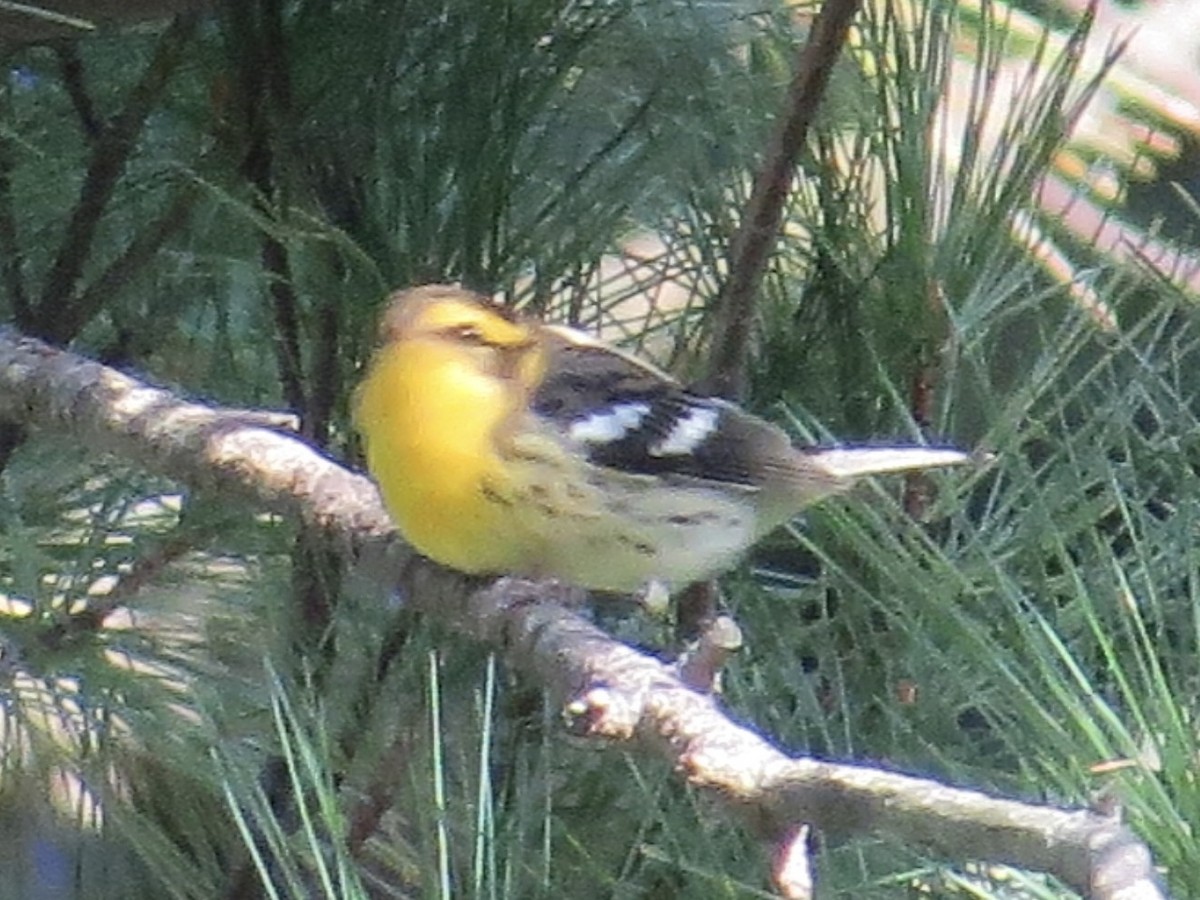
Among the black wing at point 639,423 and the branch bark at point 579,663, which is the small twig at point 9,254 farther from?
the black wing at point 639,423

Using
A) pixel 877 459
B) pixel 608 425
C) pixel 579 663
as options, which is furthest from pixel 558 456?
pixel 579 663

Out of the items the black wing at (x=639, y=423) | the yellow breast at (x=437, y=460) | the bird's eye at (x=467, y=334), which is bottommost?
the yellow breast at (x=437, y=460)

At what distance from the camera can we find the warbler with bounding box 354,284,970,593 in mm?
747

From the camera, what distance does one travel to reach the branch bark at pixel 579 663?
35cm

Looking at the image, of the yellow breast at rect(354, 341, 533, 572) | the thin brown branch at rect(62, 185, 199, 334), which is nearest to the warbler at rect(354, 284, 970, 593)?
the yellow breast at rect(354, 341, 533, 572)

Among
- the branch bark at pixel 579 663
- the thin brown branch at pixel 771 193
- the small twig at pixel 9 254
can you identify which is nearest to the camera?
the branch bark at pixel 579 663

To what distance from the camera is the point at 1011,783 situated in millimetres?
607

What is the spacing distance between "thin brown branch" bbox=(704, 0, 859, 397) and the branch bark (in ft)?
0.38

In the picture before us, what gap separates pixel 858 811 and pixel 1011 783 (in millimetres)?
246

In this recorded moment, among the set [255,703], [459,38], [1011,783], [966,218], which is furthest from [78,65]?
[1011,783]

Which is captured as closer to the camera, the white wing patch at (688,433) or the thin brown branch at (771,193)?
the thin brown branch at (771,193)

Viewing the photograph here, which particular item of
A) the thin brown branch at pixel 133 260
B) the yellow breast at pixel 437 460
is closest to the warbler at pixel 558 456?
the yellow breast at pixel 437 460

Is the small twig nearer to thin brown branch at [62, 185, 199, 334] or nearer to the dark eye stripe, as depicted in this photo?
thin brown branch at [62, 185, 199, 334]

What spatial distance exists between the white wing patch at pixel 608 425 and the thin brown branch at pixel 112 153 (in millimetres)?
224
